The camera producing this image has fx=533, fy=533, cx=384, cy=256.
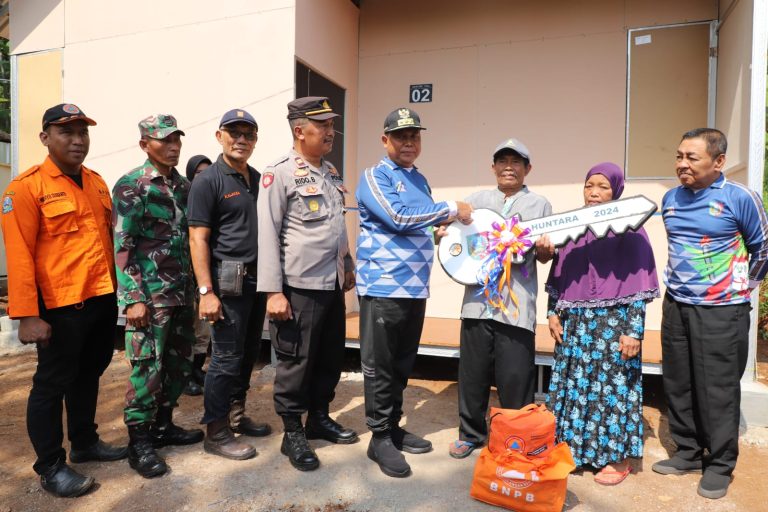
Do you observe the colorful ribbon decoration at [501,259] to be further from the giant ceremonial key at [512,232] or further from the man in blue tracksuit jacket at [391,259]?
the man in blue tracksuit jacket at [391,259]

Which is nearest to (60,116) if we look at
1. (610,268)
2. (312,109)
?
(312,109)

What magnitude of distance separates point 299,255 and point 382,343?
64 cm

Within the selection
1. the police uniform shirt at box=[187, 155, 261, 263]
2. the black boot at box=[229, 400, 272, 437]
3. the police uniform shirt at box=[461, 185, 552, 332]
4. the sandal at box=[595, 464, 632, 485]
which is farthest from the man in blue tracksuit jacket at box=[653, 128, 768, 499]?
the black boot at box=[229, 400, 272, 437]

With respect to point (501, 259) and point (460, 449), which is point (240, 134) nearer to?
point (501, 259)

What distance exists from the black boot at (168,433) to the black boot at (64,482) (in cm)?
47

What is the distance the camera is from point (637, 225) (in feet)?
8.21

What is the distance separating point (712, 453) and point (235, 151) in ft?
9.94

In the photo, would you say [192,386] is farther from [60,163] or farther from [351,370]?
[60,163]

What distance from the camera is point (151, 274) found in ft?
9.41

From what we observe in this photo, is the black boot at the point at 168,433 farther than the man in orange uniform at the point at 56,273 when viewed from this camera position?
Yes

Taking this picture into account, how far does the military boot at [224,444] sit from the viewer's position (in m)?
3.01

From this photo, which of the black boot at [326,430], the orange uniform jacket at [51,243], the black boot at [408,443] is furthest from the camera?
the black boot at [326,430]

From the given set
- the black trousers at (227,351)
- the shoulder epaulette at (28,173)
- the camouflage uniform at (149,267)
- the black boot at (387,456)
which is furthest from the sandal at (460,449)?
the shoulder epaulette at (28,173)

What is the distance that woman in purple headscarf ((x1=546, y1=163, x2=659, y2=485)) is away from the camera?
2.69 metres
